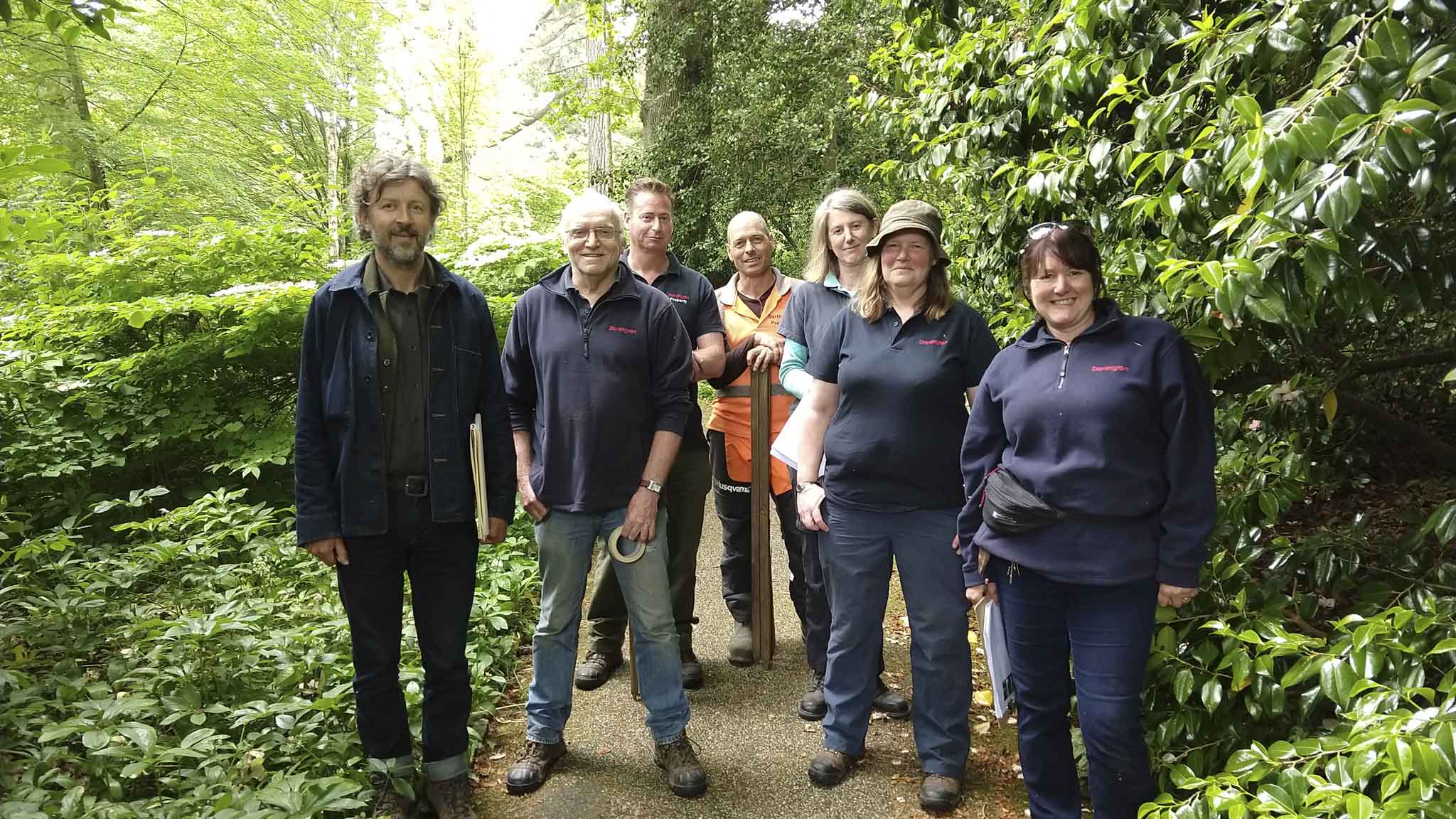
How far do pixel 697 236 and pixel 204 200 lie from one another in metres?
6.22

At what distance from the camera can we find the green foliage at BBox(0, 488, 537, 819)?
273 cm

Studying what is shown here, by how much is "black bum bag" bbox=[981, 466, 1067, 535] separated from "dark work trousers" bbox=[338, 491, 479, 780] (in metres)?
1.69

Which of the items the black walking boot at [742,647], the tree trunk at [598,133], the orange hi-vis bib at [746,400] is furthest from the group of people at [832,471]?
the tree trunk at [598,133]

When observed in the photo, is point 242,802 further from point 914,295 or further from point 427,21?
point 427,21

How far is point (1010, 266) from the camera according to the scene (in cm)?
370

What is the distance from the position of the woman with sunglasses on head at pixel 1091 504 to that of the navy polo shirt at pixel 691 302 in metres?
1.58

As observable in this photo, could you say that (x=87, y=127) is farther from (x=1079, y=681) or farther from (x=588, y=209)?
(x=1079, y=681)

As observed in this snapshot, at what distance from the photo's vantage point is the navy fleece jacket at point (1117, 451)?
2.25 metres

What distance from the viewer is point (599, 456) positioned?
307 cm

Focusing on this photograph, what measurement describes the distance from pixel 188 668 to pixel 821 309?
2.88 m

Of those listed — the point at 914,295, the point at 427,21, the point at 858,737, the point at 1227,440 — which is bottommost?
the point at 858,737

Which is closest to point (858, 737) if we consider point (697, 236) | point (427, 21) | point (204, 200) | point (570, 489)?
point (570, 489)

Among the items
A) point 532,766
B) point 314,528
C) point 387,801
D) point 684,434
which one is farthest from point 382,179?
point 532,766

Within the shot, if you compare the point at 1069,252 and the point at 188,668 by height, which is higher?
the point at 1069,252
